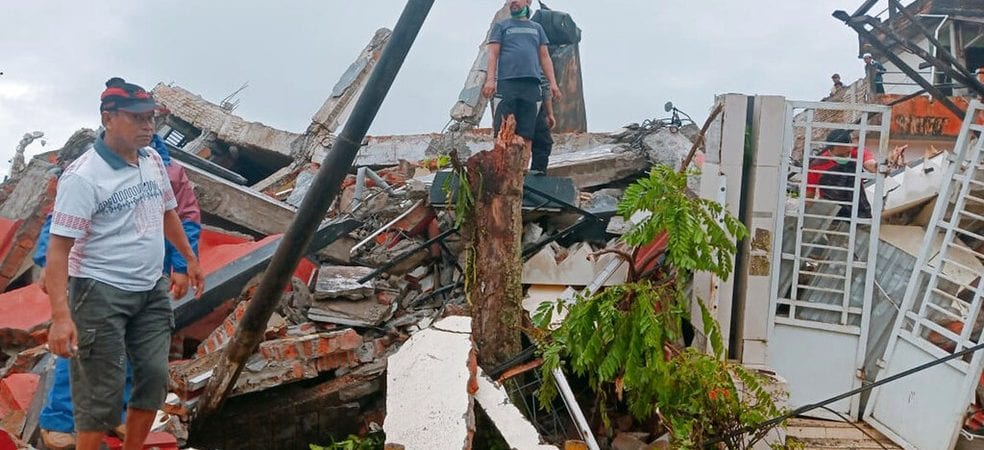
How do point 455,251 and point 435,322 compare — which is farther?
point 455,251

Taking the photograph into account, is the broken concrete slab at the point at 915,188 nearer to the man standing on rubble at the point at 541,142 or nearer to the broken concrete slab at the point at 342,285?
the man standing on rubble at the point at 541,142

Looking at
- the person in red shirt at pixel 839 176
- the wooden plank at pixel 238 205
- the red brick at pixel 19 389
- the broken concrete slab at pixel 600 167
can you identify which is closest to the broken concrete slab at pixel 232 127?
the wooden plank at pixel 238 205

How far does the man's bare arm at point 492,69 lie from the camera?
231 inches

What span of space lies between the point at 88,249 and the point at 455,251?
316 centimetres

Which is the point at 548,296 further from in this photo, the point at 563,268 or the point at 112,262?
the point at 112,262

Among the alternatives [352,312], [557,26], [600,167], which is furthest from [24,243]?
[557,26]

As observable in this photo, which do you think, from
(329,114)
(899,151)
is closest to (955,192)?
(899,151)

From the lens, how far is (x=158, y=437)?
366 cm

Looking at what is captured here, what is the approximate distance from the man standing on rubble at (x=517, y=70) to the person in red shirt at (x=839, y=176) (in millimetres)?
2191

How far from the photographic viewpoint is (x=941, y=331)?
486 cm

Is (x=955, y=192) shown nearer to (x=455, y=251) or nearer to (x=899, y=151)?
(x=899, y=151)

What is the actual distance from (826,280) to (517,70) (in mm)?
2831

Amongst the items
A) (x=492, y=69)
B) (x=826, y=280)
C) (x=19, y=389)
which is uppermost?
(x=492, y=69)

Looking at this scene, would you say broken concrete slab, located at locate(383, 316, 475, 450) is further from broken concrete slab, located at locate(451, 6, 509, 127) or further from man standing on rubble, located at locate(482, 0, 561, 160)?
broken concrete slab, located at locate(451, 6, 509, 127)
